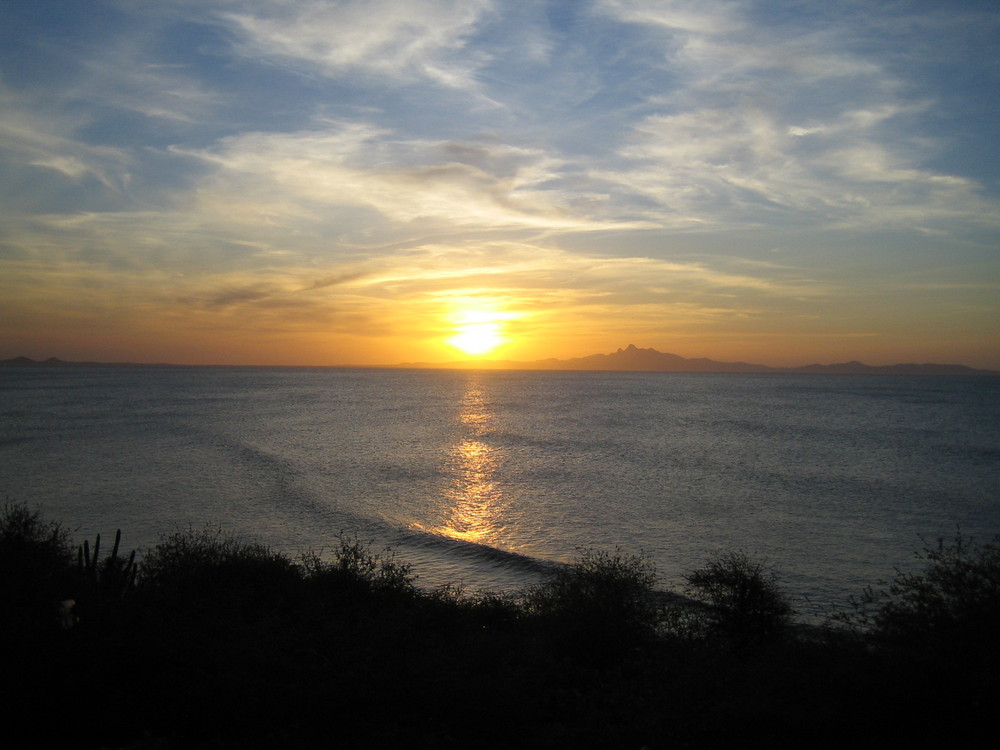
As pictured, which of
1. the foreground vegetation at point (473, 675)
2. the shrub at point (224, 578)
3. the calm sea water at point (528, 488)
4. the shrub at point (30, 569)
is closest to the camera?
the foreground vegetation at point (473, 675)

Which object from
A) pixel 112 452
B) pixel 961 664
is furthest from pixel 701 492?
pixel 112 452

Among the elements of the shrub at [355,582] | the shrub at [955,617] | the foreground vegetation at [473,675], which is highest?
the shrub at [955,617]

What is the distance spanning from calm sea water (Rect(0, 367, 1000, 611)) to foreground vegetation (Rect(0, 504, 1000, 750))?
11597mm

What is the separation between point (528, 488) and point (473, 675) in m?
35.6

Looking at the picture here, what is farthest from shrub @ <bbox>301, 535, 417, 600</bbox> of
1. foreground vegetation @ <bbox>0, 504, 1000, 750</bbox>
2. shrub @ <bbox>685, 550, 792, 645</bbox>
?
shrub @ <bbox>685, 550, 792, 645</bbox>

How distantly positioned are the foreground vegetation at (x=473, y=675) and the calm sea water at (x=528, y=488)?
38.0 feet

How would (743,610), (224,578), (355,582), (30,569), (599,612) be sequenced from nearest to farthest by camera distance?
1. (30,569)
2. (599,612)
3. (743,610)
4. (224,578)
5. (355,582)

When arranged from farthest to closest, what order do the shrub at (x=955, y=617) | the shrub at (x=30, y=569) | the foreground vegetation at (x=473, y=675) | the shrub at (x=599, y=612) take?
1. the shrub at (x=599, y=612)
2. the shrub at (x=30, y=569)
3. the shrub at (x=955, y=617)
4. the foreground vegetation at (x=473, y=675)

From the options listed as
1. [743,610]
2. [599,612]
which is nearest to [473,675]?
[599,612]

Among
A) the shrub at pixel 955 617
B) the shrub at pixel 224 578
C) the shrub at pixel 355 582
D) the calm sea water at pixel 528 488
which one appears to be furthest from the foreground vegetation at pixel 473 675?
the calm sea water at pixel 528 488

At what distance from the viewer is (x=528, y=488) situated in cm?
4841

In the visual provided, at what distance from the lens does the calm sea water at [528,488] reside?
32.0 meters

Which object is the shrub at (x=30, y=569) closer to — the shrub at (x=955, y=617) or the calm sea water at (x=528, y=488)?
the calm sea water at (x=528, y=488)

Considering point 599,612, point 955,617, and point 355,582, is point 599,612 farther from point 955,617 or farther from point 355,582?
point 955,617
